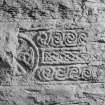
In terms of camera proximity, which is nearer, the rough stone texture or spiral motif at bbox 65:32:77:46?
the rough stone texture

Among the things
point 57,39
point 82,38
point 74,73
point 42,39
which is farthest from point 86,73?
point 42,39

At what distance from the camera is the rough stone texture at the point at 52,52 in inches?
105

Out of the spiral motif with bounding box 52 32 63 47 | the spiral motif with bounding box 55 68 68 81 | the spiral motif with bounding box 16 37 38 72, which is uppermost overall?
the spiral motif with bounding box 52 32 63 47

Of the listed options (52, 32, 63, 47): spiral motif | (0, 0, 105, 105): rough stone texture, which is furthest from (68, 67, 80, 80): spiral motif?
(52, 32, 63, 47): spiral motif

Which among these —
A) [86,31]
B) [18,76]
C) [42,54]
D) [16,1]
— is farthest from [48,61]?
[16,1]

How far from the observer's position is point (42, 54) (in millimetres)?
2746

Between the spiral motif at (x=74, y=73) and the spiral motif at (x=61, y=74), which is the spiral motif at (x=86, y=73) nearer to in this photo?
the spiral motif at (x=74, y=73)

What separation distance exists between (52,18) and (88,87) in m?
0.85

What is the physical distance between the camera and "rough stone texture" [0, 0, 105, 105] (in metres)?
2.66

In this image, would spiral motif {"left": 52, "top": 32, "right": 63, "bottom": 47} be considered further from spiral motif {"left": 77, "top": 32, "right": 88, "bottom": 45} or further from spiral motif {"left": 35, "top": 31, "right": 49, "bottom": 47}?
spiral motif {"left": 77, "top": 32, "right": 88, "bottom": 45}

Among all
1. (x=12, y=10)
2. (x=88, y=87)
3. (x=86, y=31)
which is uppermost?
(x=12, y=10)

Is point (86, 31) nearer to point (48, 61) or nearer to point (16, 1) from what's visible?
point (48, 61)

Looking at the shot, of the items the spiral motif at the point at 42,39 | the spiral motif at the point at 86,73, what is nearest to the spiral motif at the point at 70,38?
the spiral motif at the point at 42,39

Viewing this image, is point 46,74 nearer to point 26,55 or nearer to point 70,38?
point 26,55
